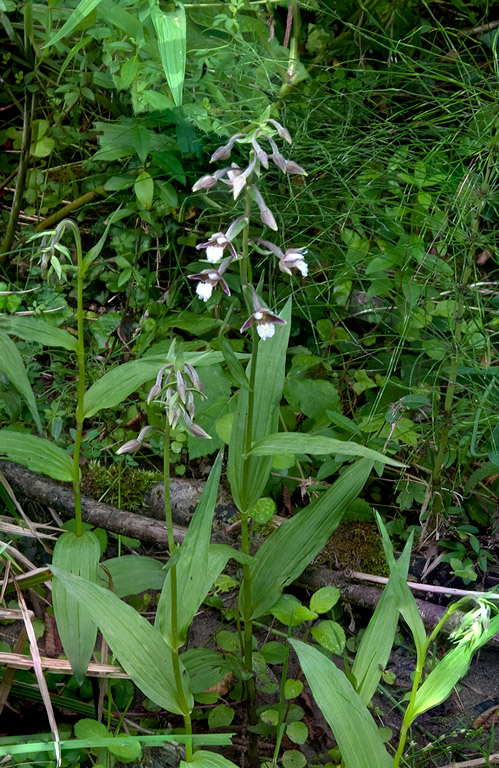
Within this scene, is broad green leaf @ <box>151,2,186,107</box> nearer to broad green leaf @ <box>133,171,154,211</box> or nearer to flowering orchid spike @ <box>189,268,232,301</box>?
flowering orchid spike @ <box>189,268,232,301</box>

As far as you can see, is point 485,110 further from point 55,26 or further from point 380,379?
point 55,26

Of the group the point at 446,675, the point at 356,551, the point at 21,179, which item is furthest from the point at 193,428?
the point at 21,179

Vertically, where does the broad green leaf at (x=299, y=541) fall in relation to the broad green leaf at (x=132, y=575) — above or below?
above

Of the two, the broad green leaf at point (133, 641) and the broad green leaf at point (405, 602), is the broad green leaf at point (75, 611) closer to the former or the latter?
the broad green leaf at point (133, 641)

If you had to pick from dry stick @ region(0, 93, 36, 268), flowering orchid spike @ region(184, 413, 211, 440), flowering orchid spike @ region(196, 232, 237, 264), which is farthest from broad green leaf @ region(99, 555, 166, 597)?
dry stick @ region(0, 93, 36, 268)

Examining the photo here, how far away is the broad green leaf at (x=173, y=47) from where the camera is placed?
1.62 m

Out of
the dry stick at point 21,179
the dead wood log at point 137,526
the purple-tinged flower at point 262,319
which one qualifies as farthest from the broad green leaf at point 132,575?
the dry stick at point 21,179

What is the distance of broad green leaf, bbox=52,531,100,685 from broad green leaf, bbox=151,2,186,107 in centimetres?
110

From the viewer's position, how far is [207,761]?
1.39m

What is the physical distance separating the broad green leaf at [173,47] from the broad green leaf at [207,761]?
1432 mm

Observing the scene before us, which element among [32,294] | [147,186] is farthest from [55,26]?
[32,294]

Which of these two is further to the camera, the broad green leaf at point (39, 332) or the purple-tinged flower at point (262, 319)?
the broad green leaf at point (39, 332)

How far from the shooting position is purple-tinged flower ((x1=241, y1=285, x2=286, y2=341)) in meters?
1.44

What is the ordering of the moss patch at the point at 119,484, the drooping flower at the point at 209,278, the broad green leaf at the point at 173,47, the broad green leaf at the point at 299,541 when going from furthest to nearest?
the moss patch at the point at 119,484 < the broad green leaf at the point at 299,541 < the broad green leaf at the point at 173,47 < the drooping flower at the point at 209,278
